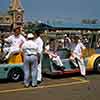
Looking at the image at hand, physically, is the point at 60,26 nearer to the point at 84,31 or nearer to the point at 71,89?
the point at 84,31

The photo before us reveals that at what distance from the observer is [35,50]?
12492 millimetres

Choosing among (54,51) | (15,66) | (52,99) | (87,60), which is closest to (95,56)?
(87,60)

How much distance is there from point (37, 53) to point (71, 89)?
157 centimetres

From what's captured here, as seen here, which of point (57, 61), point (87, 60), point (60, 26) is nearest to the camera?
point (57, 61)

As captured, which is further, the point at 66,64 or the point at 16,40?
the point at 66,64

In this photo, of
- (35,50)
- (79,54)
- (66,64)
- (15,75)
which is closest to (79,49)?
(79,54)

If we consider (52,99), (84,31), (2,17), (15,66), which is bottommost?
(52,99)

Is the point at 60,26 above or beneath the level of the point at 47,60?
above

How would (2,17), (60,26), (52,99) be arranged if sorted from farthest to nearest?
(2,17) → (60,26) → (52,99)

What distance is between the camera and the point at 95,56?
16.0m

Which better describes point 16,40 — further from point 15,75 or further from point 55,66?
point 55,66

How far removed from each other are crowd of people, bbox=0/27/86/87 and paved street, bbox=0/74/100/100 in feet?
1.53

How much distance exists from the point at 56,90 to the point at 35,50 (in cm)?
142

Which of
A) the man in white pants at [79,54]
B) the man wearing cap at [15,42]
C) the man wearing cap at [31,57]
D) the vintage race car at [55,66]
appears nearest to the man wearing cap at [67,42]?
the vintage race car at [55,66]
